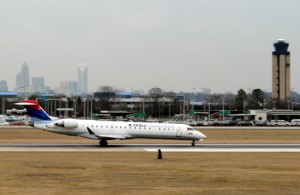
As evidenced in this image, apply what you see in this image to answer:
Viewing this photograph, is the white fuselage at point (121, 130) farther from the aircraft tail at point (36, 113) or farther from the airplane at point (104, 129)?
the aircraft tail at point (36, 113)

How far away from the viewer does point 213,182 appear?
93.7 ft

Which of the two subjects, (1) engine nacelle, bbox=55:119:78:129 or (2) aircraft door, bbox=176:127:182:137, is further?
(2) aircraft door, bbox=176:127:182:137

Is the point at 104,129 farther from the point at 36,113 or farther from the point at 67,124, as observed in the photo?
the point at 36,113

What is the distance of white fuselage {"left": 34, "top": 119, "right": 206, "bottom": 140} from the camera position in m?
54.1

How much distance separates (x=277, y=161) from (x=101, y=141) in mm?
19410

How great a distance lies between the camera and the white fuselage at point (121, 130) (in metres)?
54.1

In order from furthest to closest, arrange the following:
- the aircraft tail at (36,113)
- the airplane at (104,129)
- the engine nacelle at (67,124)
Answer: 1. the aircraft tail at (36,113)
2. the airplane at (104,129)
3. the engine nacelle at (67,124)

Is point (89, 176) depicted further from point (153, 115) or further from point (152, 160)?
point (153, 115)

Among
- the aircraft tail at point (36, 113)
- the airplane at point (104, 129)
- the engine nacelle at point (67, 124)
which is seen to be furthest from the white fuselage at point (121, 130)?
the aircraft tail at point (36, 113)

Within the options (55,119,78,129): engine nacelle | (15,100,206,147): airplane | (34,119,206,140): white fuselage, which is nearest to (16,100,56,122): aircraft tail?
(15,100,206,147): airplane

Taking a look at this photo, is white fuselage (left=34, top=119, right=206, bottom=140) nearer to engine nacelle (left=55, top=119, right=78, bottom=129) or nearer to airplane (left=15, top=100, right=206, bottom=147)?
airplane (left=15, top=100, right=206, bottom=147)

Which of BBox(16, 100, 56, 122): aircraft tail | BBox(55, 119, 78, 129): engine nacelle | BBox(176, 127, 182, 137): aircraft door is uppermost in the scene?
BBox(16, 100, 56, 122): aircraft tail

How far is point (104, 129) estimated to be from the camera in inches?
2136

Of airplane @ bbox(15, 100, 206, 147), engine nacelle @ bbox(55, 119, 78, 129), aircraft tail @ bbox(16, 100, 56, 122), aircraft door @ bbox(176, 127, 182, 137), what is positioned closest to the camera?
engine nacelle @ bbox(55, 119, 78, 129)
